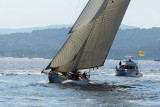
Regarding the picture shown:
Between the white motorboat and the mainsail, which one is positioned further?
the white motorboat

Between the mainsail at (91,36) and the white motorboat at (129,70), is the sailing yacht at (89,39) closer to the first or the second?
the mainsail at (91,36)

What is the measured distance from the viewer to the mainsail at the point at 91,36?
57338 mm

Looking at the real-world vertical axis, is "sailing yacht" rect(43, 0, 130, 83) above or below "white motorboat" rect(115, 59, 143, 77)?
above

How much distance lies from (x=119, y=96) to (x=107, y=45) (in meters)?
13.2

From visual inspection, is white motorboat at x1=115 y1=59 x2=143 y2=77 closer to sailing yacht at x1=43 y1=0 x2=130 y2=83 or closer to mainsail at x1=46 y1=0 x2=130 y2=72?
sailing yacht at x1=43 y1=0 x2=130 y2=83

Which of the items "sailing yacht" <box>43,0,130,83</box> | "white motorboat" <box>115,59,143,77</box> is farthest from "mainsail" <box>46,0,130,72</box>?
"white motorboat" <box>115,59,143,77</box>

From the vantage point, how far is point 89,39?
6000cm

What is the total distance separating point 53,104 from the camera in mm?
43406

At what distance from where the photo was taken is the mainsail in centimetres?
5734

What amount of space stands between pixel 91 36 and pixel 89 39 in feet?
1.45

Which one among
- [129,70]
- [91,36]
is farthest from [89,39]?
[129,70]

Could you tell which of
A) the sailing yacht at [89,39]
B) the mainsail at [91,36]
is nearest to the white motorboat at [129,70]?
the sailing yacht at [89,39]

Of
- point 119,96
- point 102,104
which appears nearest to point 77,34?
point 119,96

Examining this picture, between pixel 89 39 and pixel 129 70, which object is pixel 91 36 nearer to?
pixel 89 39
